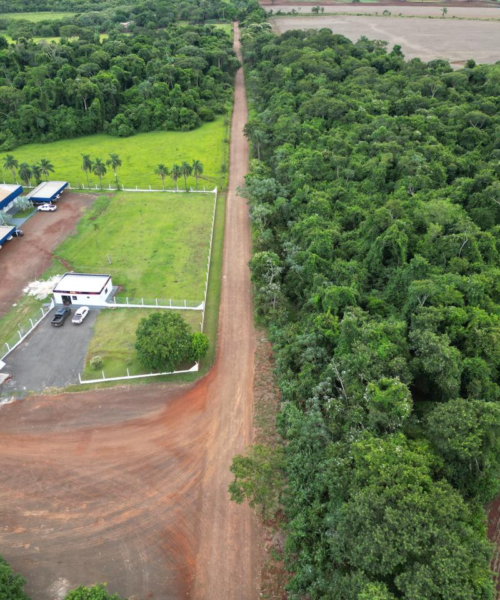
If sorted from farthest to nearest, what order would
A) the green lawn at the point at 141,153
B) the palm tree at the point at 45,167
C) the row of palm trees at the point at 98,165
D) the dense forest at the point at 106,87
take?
the dense forest at the point at 106,87 < the green lawn at the point at 141,153 < the palm tree at the point at 45,167 < the row of palm trees at the point at 98,165

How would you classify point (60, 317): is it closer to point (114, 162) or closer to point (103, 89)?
point (114, 162)

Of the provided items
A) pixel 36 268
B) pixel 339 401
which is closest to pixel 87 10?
pixel 36 268

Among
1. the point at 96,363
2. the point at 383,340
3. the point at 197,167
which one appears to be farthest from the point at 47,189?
the point at 383,340

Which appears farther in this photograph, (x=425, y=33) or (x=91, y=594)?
(x=425, y=33)

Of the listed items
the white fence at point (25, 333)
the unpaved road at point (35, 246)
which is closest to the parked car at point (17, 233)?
the unpaved road at point (35, 246)

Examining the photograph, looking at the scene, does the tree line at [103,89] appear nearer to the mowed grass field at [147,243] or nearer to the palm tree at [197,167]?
the palm tree at [197,167]

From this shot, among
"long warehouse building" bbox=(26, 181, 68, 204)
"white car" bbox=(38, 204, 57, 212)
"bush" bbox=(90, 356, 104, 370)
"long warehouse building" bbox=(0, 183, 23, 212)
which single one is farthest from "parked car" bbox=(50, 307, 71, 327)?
"long warehouse building" bbox=(26, 181, 68, 204)
